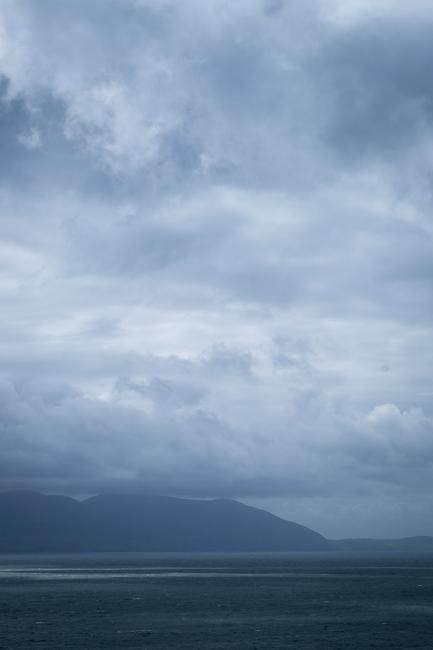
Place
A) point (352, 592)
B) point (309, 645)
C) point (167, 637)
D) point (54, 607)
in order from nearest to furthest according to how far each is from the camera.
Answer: point (309, 645) < point (167, 637) < point (54, 607) < point (352, 592)

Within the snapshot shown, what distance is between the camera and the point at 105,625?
368ft

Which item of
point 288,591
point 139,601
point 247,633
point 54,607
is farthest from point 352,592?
point 247,633

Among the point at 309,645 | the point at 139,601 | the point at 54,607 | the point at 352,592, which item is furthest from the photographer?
the point at 352,592

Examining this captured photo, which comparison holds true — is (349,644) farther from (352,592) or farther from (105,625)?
(352,592)

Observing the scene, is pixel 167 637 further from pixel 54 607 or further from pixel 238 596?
pixel 238 596

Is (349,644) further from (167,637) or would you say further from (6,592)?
(6,592)

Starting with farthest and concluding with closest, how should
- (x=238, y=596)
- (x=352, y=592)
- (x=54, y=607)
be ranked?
(x=352, y=592), (x=238, y=596), (x=54, y=607)

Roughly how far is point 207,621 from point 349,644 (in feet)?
99.8

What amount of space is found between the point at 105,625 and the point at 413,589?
359 feet

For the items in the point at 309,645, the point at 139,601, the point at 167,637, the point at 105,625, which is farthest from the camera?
the point at 139,601

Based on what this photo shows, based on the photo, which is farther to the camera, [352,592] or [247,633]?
[352,592]

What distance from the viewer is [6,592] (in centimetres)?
18625

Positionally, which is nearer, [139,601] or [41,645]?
[41,645]

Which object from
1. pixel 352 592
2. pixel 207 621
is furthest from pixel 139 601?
pixel 352 592
